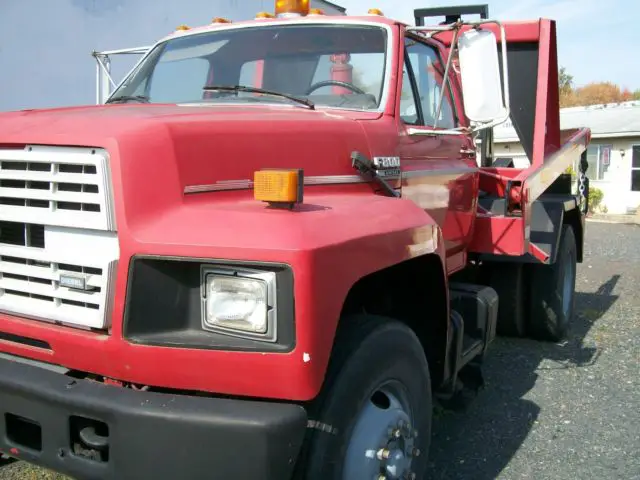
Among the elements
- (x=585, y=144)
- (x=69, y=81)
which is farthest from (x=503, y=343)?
(x=69, y=81)

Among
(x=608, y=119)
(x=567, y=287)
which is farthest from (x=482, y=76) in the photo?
(x=608, y=119)

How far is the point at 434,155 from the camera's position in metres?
3.75

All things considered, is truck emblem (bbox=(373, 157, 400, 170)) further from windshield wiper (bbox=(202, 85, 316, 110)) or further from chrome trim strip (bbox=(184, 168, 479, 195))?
windshield wiper (bbox=(202, 85, 316, 110))

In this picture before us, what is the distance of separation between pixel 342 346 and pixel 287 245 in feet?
1.74

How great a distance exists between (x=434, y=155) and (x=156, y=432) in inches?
94.5

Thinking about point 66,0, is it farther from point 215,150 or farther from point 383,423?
point 383,423

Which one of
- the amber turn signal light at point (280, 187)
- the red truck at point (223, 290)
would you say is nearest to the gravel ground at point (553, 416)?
the red truck at point (223, 290)

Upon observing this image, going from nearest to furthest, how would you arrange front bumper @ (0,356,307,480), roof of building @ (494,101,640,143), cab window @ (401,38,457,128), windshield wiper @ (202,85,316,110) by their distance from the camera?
1. front bumper @ (0,356,307,480)
2. windshield wiper @ (202,85,316,110)
3. cab window @ (401,38,457,128)
4. roof of building @ (494,101,640,143)

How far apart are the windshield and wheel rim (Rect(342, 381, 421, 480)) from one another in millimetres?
1514

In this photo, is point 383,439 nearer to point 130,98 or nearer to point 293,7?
point 130,98

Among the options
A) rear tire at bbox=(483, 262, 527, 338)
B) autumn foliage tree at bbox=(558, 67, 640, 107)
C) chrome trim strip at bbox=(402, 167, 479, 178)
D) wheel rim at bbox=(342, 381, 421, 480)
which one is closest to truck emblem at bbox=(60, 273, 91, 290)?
wheel rim at bbox=(342, 381, 421, 480)

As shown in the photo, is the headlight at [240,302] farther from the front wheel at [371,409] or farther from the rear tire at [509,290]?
the rear tire at [509,290]

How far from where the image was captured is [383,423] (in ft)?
7.98

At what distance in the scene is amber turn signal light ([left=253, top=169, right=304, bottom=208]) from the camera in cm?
216
